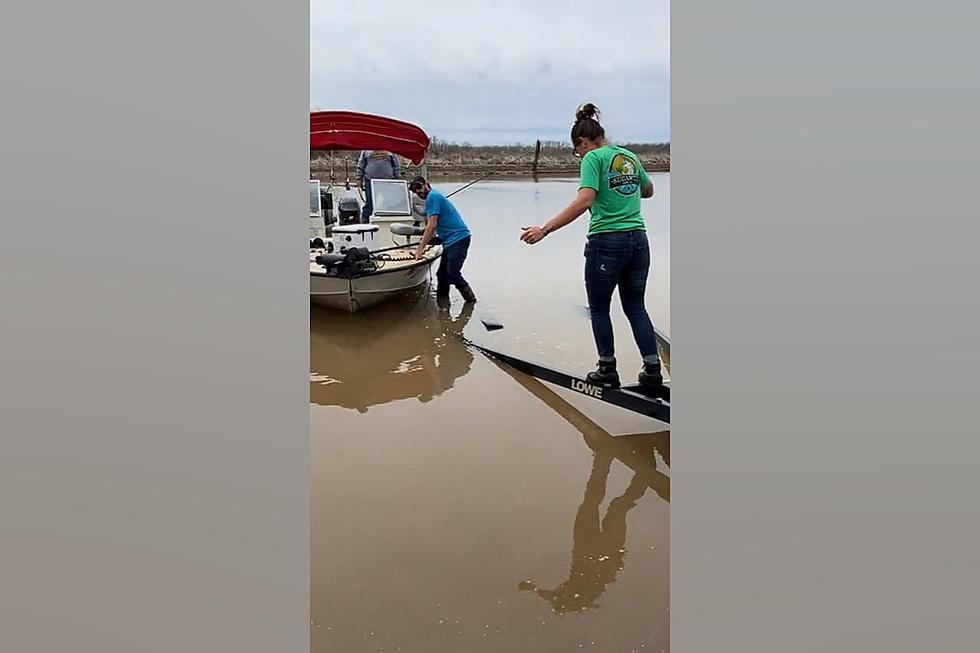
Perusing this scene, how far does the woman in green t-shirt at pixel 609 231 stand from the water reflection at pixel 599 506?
17cm

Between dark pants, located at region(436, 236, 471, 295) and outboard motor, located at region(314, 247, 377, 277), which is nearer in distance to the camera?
outboard motor, located at region(314, 247, 377, 277)

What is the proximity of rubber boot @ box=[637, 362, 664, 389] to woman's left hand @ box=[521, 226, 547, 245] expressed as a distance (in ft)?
1.62

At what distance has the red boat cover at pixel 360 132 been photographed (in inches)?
191

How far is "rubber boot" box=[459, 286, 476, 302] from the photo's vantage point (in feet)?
15.4

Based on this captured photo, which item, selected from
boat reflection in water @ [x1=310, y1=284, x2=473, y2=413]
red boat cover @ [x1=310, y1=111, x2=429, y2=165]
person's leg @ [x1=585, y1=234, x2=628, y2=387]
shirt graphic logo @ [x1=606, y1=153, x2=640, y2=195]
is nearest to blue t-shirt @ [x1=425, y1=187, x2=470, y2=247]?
boat reflection in water @ [x1=310, y1=284, x2=473, y2=413]

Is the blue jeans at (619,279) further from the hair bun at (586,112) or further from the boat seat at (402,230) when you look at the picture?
the boat seat at (402,230)

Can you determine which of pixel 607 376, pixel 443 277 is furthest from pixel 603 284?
pixel 443 277

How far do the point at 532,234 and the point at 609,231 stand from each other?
0.25m

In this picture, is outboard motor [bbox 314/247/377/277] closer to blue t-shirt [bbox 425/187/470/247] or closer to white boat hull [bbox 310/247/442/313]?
white boat hull [bbox 310/247/442/313]
